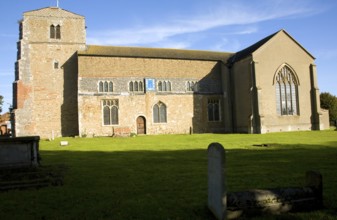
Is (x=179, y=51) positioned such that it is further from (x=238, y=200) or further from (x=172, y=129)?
(x=238, y=200)


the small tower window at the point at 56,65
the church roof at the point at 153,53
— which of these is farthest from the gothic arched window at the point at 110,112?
the small tower window at the point at 56,65

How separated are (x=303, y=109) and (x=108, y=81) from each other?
22.6 meters

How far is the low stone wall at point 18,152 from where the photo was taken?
9.61 metres

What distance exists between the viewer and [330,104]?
→ 49.5 meters

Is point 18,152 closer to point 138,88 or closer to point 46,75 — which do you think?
point 138,88

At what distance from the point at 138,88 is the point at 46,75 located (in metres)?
10.6

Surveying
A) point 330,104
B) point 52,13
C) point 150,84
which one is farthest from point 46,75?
point 330,104

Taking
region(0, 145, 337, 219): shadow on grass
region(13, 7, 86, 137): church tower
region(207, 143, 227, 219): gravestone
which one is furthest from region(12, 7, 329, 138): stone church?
region(207, 143, 227, 219): gravestone

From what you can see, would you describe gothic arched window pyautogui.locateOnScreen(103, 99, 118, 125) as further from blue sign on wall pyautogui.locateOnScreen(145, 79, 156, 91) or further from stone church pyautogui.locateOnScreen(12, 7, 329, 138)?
blue sign on wall pyautogui.locateOnScreen(145, 79, 156, 91)

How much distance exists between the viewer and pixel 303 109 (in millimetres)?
35312

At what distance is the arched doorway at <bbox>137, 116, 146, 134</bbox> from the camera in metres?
35.8

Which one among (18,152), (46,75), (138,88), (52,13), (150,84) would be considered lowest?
(18,152)

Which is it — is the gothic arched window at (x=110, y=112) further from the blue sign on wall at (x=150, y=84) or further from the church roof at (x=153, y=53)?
the church roof at (x=153, y=53)

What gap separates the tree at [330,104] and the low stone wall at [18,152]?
49.3 metres
